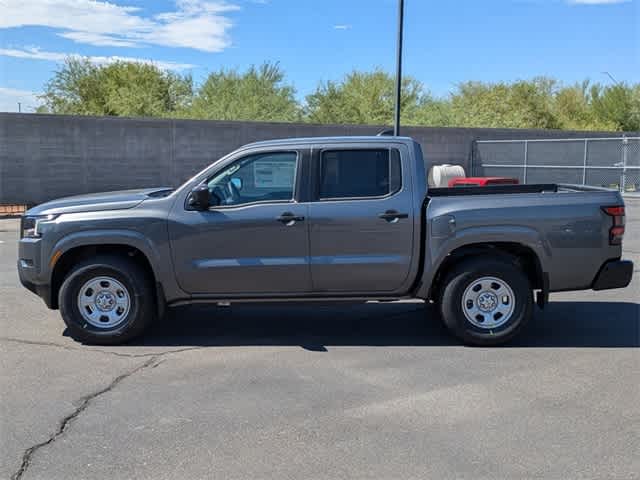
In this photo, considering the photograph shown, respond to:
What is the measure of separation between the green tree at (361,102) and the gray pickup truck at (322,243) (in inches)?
1457

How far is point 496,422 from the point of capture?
15.5 feet

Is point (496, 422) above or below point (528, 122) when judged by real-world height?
below

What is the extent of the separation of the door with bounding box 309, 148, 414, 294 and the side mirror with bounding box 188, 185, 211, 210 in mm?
945

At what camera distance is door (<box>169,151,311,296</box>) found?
6555mm

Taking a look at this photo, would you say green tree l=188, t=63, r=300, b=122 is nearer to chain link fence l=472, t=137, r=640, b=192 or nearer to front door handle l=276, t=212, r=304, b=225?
chain link fence l=472, t=137, r=640, b=192

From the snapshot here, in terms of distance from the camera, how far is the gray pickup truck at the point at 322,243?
21.5 feet

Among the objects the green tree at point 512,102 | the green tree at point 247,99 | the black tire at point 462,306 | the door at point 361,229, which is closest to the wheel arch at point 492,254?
the black tire at point 462,306

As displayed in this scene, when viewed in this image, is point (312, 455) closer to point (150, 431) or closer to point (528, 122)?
point (150, 431)

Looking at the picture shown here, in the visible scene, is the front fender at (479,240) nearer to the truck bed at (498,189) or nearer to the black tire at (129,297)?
the truck bed at (498,189)

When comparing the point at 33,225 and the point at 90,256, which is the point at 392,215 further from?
the point at 33,225

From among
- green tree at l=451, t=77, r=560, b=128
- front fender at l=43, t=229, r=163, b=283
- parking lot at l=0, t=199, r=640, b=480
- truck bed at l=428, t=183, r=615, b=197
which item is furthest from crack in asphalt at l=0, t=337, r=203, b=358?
green tree at l=451, t=77, r=560, b=128

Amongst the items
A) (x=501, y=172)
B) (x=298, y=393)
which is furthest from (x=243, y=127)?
(x=298, y=393)

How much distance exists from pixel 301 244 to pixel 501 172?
2487 cm

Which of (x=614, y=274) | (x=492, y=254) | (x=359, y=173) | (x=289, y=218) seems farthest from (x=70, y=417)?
(x=614, y=274)
